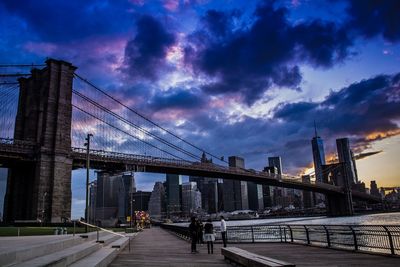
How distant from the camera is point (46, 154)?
5522 centimetres

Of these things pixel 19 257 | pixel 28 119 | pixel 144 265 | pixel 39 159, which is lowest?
pixel 144 265

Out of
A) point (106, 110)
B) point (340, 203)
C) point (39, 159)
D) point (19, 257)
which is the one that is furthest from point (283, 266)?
point (340, 203)

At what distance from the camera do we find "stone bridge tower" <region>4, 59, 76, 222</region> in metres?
53.7

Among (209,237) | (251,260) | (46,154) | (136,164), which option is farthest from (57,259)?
(136,164)

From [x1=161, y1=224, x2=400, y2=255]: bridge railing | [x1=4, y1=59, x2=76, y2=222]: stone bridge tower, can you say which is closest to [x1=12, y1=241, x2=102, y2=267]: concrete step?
[x1=161, y1=224, x2=400, y2=255]: bridge railing

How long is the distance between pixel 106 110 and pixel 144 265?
67.2m

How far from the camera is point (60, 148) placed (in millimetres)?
56781

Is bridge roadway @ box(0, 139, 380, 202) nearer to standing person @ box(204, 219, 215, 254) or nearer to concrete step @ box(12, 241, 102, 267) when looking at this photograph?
standing person @ box(204, 219, 215, 254)

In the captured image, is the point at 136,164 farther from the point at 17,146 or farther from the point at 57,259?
the point at 57,259

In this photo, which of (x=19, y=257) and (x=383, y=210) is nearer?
(x=19, y=257)

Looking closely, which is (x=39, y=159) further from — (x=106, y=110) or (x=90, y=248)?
(x=90, y=248)

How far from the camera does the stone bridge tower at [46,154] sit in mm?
53656

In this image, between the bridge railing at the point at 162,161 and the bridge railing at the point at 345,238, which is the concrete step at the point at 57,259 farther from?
the bridge railing at the point at 162,161

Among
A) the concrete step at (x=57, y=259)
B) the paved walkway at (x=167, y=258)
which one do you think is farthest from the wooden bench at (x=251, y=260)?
the concrete step at (x=57, y=259)
